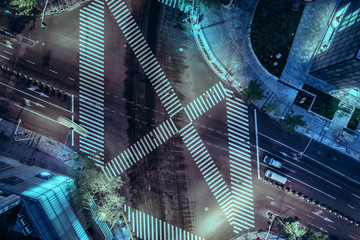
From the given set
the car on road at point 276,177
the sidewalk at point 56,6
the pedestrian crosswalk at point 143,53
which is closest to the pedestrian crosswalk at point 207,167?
the pedestrian crosswalk at point 143,53

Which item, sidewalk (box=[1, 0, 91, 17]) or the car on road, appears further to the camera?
sidewalk (box=[1, 0, 91, 17])

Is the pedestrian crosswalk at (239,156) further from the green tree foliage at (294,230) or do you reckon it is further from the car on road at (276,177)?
the green tree foliage at (294,230)

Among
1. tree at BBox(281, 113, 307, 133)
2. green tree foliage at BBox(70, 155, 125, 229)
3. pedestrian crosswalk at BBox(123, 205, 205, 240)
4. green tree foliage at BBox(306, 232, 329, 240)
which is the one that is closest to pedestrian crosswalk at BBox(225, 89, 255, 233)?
tree at BBox(281, 113, 307, 133)

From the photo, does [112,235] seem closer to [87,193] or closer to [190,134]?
[87,193]

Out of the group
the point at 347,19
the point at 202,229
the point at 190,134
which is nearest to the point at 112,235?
the point at 202,229

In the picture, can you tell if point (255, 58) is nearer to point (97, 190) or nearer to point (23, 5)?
point (97, 190)

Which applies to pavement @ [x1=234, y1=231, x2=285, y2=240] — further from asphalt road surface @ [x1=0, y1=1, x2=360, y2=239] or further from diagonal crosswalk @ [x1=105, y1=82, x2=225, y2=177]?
diagonal crosswalk @ [x1=105, y1=82, x2=225, y2=177]

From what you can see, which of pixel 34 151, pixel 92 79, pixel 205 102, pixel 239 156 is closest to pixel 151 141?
pixel 205 102
